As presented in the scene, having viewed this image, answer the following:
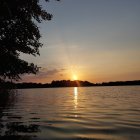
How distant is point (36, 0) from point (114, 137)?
1332cm

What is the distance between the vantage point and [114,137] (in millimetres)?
11539

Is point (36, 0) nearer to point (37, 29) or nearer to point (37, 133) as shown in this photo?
point (37, 29)

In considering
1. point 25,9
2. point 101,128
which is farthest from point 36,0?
point 101,128

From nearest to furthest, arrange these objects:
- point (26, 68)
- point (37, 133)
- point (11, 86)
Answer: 1. point (37, 133)
2. point (26, 68)
3. point (11, 86)

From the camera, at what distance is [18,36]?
2198cm

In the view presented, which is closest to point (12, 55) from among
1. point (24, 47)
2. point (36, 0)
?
point (24, 47)

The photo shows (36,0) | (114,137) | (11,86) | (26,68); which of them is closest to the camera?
(114,137)

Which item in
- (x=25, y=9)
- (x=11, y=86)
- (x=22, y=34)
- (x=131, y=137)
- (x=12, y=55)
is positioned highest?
(x=25, y=9)

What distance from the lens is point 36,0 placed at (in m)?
21.6

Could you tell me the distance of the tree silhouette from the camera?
21375 millimetres

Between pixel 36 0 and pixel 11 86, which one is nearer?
pixel 36 0

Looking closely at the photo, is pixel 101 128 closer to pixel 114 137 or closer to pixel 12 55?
pixel 114 137

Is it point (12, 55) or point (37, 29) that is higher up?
point (37, 29)

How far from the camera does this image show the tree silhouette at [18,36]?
2138cm
